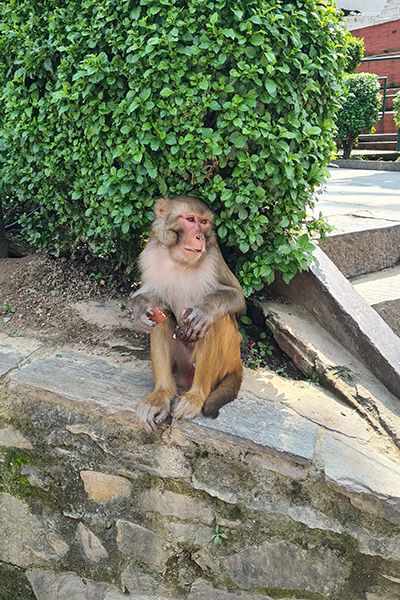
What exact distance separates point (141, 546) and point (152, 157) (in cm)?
221

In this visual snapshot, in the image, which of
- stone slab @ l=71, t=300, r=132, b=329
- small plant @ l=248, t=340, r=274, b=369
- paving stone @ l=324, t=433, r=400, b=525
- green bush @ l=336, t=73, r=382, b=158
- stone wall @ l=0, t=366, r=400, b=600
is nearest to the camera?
paving stone @ l=324, t=433, r=400, b=525

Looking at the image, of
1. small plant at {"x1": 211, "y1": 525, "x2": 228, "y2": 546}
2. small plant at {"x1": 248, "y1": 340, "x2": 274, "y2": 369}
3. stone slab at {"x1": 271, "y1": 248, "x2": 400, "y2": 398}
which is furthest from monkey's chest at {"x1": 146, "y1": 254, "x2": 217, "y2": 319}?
small plant at {"x1": 211, "y1": 525, "x2": 228, "y2": 546}

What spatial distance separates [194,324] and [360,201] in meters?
4.38

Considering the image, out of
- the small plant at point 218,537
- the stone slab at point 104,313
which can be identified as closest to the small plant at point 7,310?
the stone slab at point 104,313

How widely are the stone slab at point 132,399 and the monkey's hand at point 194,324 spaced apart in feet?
1.37

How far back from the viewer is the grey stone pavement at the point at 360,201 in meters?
4.73

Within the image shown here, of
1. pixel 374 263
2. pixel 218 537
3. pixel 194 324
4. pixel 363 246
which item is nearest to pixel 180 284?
pixel 194 324

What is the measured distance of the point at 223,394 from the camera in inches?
107

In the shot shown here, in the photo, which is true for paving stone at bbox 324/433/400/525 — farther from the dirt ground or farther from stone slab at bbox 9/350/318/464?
the dirt ground

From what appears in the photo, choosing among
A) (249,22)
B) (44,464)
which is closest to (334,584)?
(44,464)

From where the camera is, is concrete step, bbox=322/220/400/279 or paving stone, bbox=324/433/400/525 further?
concrete step, bbox=322/220/400/279

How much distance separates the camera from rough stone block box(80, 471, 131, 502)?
9.13 feet

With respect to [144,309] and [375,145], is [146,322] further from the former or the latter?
[375,145]

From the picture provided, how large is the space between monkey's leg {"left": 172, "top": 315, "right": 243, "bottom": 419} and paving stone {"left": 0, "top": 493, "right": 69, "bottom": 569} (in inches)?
45.2
